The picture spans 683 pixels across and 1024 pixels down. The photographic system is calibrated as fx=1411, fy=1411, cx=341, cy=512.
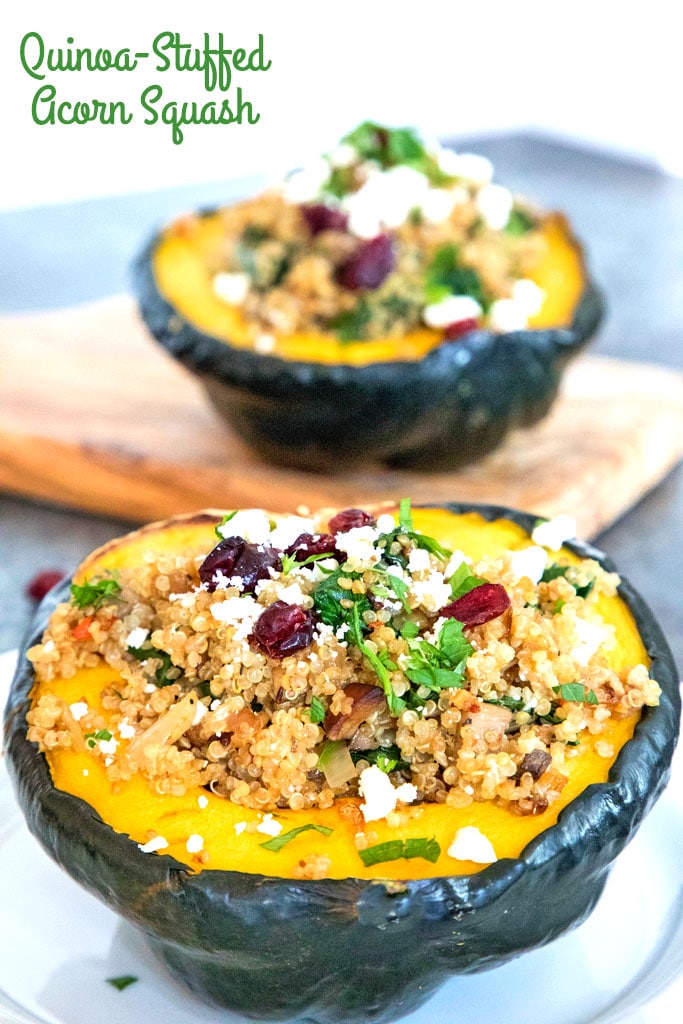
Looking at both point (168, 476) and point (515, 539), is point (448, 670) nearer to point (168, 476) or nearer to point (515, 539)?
point (515, 539)

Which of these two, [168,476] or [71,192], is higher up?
[168,476]

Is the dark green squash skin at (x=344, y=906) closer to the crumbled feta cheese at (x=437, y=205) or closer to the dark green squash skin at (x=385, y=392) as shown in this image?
the dark green squash skin at (x=385, y=392)

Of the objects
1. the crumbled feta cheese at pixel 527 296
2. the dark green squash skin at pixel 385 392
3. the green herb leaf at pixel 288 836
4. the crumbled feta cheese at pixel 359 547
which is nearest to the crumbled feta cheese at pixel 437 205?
the crumbled feta cheese at pixel 527 296

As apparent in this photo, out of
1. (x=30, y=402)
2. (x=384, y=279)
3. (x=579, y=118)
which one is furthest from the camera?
(x=579, y=118)

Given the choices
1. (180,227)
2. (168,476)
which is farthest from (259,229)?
(168,476)

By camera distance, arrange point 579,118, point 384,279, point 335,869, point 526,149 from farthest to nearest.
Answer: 1. point 579,118
2. point 526,149
3. point 384,279
4. point 335,869

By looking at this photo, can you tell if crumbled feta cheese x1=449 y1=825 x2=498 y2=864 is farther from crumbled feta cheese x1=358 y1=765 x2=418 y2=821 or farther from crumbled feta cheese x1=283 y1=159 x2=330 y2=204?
crumbled feta cheese x1=283 y1=159 x2=330 y2=204

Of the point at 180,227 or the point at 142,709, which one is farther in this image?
the point at 180,227
